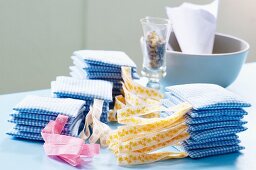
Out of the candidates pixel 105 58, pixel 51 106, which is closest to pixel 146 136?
pixel 51 106

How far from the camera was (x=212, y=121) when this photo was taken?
106 centimetres

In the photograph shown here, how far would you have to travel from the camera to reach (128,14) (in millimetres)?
2658

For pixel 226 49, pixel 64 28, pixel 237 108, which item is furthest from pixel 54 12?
pixel 237 108

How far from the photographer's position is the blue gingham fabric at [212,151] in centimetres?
105

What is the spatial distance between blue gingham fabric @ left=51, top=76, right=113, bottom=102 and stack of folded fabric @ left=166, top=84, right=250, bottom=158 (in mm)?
178

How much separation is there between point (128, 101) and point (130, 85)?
45mm

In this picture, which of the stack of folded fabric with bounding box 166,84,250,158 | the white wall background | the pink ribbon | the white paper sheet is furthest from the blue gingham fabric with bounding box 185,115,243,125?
the white wall background

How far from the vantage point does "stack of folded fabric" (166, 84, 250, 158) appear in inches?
41.1

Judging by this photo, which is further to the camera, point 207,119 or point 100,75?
point 100,75

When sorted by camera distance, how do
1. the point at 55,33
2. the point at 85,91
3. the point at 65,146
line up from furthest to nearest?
1. the point at 55,33
2. the point at 85,91
3. the point at 65,146

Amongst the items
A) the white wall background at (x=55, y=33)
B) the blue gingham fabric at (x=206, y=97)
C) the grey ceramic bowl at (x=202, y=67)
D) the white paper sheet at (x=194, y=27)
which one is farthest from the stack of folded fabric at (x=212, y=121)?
the white wall background at (x=55, y=33)

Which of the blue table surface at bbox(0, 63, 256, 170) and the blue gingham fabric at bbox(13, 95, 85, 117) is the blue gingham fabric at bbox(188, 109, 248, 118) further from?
the blue gingham fabric at bbox(13, 95, 85, 117)

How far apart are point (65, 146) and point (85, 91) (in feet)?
Result: 0.61

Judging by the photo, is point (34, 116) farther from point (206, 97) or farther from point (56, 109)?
point (206, 97)
